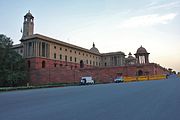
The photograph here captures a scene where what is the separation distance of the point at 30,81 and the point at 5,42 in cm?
1232

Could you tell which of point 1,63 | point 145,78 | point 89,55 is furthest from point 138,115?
point 89,55

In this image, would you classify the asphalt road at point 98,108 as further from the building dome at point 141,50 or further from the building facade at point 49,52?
the building dome at point 141,50

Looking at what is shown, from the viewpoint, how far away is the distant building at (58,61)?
55.2 metres

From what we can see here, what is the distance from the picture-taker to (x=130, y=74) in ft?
181

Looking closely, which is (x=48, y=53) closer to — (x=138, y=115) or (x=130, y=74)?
(x=130, y=74)

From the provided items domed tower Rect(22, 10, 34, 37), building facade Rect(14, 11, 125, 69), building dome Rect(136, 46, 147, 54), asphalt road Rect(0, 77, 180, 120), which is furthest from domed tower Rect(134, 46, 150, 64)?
asphalt road Rect(0, 77, 180, 120)

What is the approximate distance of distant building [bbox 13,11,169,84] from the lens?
55.2m

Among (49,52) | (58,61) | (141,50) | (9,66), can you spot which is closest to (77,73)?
(49,52)

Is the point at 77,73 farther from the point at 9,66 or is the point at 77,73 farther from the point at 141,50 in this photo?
the point at 141,50

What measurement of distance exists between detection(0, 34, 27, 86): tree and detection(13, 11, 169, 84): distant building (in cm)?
461

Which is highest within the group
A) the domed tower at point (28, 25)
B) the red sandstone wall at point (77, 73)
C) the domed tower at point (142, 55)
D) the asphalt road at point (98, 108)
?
the domed tower at point (28, 25)

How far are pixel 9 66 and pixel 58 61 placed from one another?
61.0ft

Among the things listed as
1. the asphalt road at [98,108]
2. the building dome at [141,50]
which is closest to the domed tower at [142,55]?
the building dome at [141,50]

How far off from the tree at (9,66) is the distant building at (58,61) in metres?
4.61
